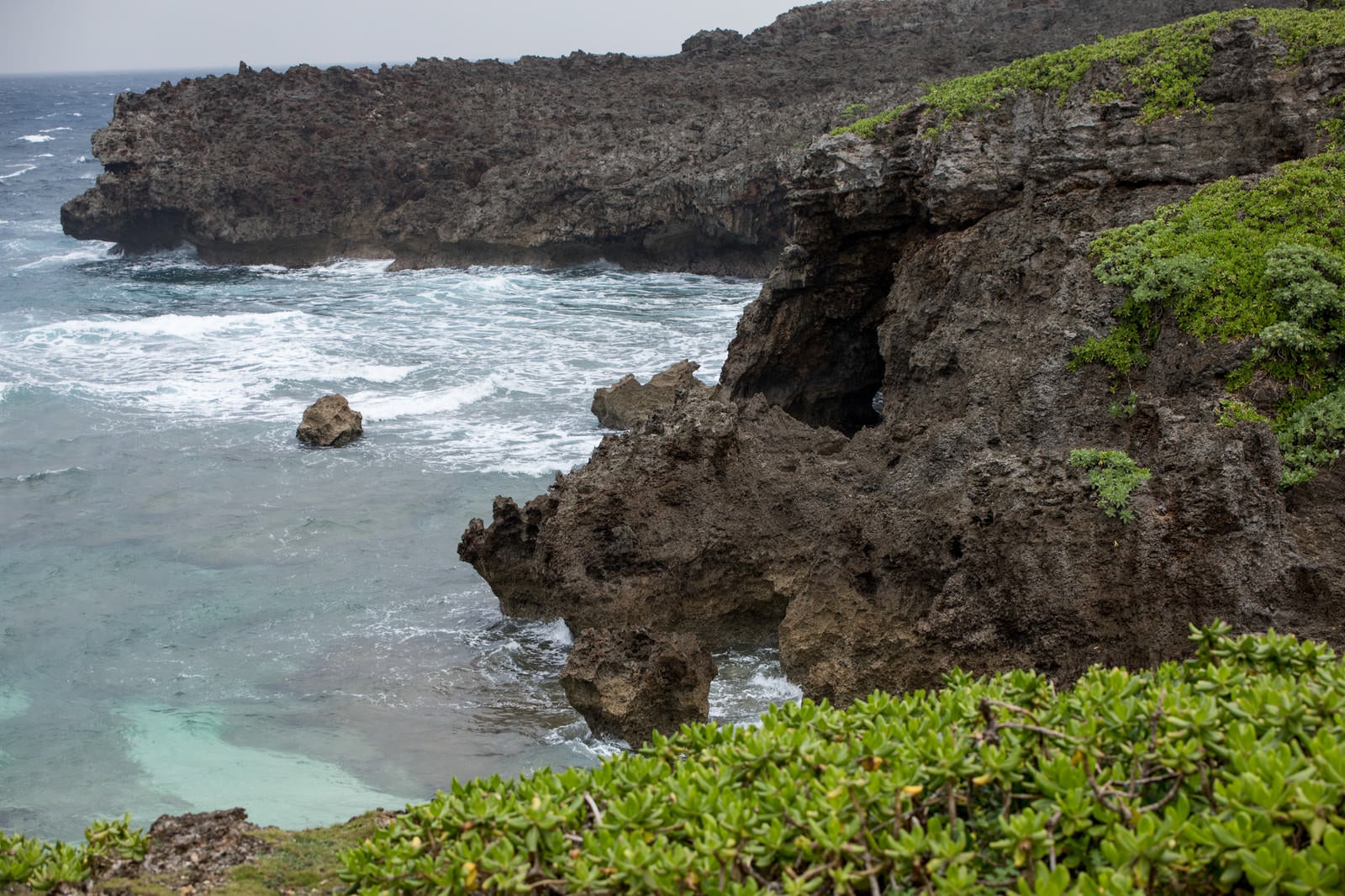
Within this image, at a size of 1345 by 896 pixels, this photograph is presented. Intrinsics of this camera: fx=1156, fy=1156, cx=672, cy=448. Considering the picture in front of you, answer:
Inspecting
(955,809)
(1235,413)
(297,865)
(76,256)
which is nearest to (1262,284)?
(1235,413)

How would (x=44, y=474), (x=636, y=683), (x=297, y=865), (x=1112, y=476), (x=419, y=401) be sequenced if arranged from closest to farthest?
1. (x=297, y=865)
2. (x=1112, y=476)
3. (x=636, y=683)
4. (x=44, y=474)
5. (x=419, y=401)

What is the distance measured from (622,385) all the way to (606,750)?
11.6 metres

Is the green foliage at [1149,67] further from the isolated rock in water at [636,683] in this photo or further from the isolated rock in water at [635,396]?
the isolated rock in water at [636,683]

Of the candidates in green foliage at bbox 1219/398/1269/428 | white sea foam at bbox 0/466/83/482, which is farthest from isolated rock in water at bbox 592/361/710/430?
green foliage at bbox 1219/398/1269/428

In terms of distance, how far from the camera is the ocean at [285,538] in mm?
11570

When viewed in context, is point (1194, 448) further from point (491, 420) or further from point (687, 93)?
point (687, 93)

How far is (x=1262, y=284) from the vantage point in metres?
11.1

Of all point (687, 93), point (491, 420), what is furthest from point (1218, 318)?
point (687, 93)

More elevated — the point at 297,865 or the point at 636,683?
the point at 297,865

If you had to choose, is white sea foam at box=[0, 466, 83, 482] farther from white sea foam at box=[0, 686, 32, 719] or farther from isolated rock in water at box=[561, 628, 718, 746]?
isolated rock in water at box=[561, 628, 718, 746]

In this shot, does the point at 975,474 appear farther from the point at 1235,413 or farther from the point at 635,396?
the point at 635,396

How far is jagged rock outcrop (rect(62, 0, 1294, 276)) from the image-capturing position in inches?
1543

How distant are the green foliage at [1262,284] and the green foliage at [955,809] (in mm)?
5801

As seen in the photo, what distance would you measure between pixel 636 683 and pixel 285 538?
8844 millimetres
